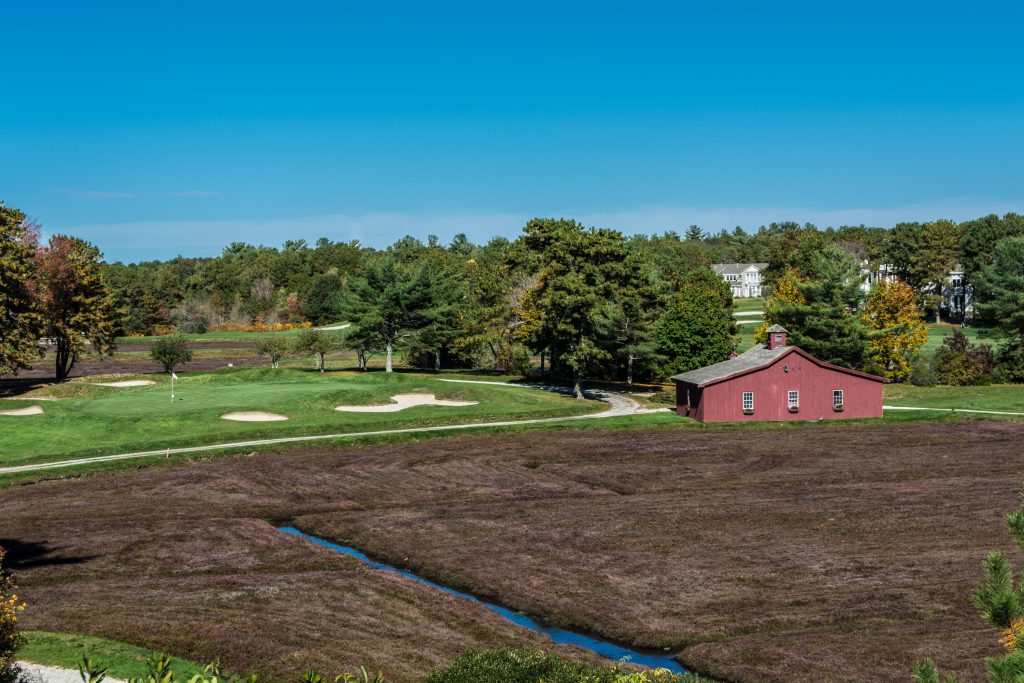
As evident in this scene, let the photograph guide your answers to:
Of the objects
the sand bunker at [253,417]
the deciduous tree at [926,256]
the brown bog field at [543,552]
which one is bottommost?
the brown bog field at [543,552]

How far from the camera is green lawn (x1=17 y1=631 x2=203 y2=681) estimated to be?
71.3 ft

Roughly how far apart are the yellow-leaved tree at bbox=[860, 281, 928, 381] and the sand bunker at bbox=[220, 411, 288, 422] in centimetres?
5152

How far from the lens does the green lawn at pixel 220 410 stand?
57281mm

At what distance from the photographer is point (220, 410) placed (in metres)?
66.0

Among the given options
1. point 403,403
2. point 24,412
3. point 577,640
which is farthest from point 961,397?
point 24,412

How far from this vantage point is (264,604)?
2838 cm

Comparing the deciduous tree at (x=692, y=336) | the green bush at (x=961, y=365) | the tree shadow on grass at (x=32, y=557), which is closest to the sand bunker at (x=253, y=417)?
the tree shadow on grass at (x=32, y=557)

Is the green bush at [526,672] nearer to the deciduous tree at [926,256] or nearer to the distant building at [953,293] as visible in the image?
the deciduous tree at [926,256]

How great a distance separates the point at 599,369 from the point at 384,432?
3832 centimetres

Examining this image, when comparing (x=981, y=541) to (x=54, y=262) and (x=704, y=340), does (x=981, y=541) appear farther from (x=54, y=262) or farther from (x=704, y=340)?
(x=54, y=262)

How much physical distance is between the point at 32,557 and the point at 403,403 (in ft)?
131

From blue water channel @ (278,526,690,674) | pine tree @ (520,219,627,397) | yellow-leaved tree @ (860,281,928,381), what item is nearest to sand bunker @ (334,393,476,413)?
pine tree @ (520,219,627,397)

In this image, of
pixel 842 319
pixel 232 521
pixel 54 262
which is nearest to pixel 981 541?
pixel 232 521

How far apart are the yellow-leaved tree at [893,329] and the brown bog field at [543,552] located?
35.7 metres
